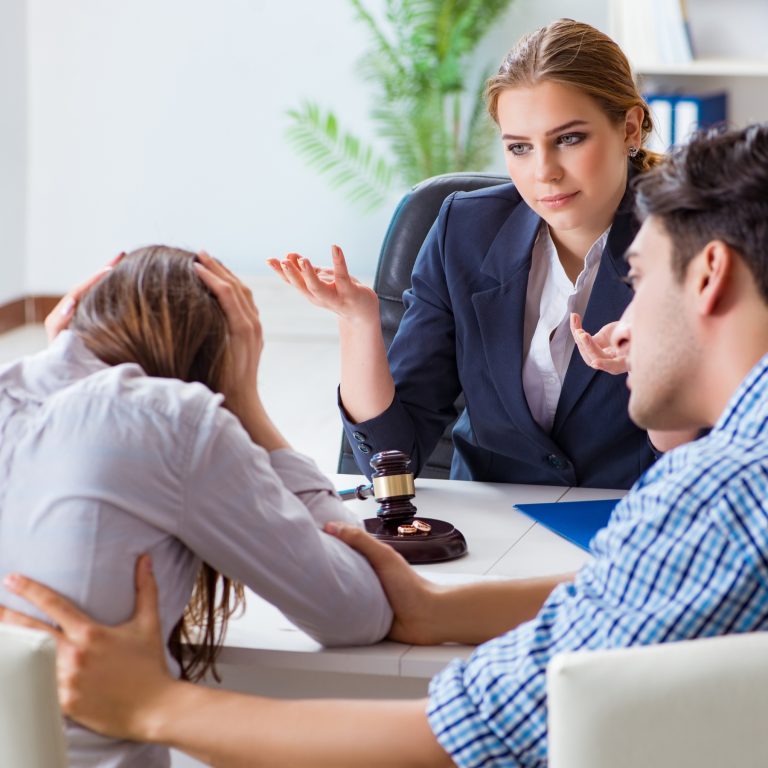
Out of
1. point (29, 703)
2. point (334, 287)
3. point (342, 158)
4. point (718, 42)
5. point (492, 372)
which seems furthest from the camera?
point (342, 158)

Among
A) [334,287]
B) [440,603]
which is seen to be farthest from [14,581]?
[334,287]

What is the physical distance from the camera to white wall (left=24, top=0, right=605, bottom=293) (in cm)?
586

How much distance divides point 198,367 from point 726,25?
11.6 feet

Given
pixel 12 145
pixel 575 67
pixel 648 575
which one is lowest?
pixel 12 145

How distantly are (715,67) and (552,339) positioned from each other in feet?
8.00

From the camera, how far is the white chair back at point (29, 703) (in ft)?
3.68

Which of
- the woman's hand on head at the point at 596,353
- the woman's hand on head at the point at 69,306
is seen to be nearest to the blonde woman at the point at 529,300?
the woman's hand on head at the point at 596,353

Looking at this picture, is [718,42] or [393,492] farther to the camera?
[718,42]

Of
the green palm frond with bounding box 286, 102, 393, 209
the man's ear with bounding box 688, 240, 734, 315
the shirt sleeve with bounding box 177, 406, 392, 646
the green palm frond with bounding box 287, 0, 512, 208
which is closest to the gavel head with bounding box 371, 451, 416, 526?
the shirt sleeve with bounding box 177, 406, 392, 646

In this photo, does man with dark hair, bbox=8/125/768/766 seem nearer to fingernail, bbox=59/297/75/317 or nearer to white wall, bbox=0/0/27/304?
fingernail, bbox=59/297/75/317

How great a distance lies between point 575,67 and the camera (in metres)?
2.08

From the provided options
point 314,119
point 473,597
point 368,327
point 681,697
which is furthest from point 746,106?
point 681,697

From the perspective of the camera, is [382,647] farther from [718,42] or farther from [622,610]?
[718,42]

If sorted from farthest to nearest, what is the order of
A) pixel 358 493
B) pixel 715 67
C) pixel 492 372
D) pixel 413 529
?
pixel 715 67 → pixel 492 372 → pixel 358 493 → pixel 413 529
